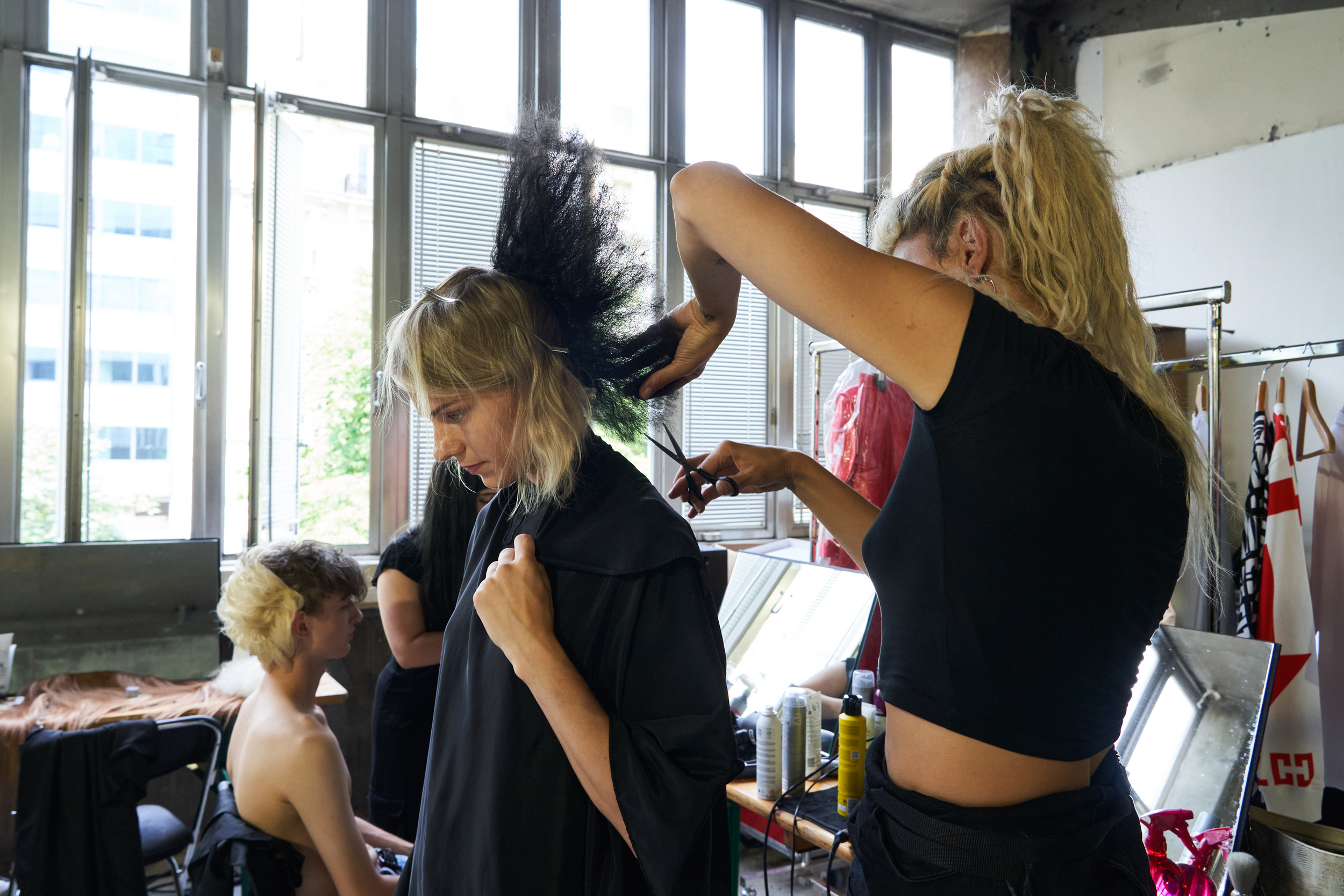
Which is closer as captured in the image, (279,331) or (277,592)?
(277,592)

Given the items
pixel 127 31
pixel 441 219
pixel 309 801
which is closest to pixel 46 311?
pixel 127 31

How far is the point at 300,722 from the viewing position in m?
1.79

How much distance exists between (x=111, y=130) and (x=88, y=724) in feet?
7.17

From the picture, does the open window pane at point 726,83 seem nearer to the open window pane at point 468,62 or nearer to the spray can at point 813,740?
the open window pane at point 468,62

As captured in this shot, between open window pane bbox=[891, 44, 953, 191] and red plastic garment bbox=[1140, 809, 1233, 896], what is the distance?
396cm

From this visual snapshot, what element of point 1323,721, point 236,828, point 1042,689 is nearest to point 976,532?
point 1042,689

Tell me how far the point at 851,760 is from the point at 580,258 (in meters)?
1.10

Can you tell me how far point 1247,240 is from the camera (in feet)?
11.7

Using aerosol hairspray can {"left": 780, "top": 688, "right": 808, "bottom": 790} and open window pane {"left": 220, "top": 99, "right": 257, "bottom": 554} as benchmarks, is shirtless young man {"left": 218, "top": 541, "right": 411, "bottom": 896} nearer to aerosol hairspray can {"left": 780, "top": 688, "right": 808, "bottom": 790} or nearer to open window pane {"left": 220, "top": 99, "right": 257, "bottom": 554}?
aerosol hairspray can {"left": 780, "top": 688, "right": 808, "bottom": 790}

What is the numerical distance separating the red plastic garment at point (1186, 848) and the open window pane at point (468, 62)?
3492 mm

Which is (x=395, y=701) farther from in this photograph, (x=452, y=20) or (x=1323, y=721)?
(x=452, y=20)

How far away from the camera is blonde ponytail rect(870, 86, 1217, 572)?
858mm

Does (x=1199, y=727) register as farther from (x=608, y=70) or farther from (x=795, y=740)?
(x=608, y=70)

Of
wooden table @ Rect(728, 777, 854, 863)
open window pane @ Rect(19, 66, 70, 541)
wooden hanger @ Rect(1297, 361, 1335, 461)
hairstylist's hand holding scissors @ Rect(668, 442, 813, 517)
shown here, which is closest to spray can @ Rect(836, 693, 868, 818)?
wooden table @ Rect(728, 777, 854, 863)
